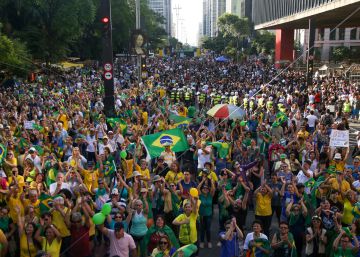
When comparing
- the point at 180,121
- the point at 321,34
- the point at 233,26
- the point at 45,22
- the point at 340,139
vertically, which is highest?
the point at 233,26

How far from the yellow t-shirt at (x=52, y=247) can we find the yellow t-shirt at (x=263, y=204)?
3.05 metres

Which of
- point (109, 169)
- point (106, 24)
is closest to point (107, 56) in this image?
point (106, 24)

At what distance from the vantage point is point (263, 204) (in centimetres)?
721

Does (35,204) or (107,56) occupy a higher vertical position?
(107,56)

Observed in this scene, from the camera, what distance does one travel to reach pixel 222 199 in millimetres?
7164

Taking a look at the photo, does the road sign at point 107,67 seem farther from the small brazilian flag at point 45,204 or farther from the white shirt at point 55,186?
the small brazilian flag at point 45,204

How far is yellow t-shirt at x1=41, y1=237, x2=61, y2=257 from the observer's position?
5887mm

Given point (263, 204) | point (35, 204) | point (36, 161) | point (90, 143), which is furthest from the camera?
point (90, 143)

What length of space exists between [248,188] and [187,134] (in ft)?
14.1

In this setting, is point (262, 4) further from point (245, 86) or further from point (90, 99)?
point (90, 99)

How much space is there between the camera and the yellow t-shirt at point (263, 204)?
7211 mm

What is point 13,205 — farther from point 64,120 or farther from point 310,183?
point 64,120

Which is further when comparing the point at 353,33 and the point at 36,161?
the point at 353,33

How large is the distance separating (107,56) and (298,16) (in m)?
25.3
